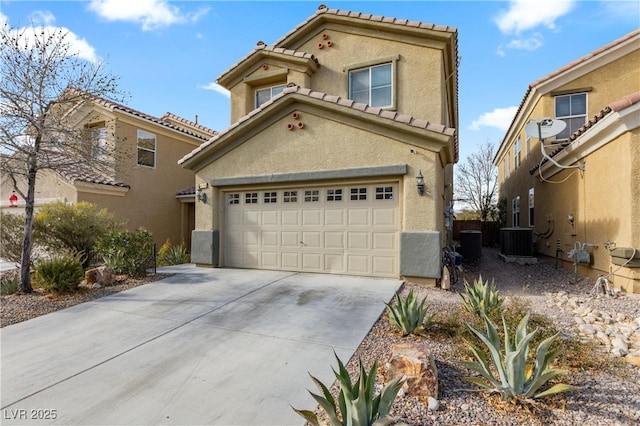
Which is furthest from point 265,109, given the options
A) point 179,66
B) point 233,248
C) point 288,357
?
point 288,357

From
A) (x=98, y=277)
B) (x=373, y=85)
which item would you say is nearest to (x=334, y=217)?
(x=373, y=85)

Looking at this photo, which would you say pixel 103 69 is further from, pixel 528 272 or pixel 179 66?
pixel 528 272

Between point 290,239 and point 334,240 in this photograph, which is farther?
point 290,239

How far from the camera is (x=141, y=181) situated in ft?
50.5

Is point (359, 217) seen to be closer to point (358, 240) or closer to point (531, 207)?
point (358, 240)

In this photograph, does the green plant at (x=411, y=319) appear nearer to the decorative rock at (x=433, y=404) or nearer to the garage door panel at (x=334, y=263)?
the decorative rock at (x=433, y=404)

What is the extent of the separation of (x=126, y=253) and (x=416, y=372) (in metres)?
8.99

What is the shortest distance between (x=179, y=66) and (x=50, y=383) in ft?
33.4

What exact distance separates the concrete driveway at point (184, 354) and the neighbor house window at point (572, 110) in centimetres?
1134

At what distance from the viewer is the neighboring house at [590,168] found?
7.11m

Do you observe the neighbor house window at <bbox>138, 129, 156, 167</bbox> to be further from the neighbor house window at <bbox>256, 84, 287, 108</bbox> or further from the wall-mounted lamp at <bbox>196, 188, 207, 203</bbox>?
the wall-mounted lamp at <bbox>196, 188, 207, 203</bbox>

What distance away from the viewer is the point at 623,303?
6.38 m

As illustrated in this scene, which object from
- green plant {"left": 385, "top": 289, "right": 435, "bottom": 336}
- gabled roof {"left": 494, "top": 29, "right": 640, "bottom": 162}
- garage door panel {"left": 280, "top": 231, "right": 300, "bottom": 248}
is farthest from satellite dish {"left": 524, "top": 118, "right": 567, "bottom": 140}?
garage door panel {"left": 280, "top": 231, "right": 300, "bottom": 248}

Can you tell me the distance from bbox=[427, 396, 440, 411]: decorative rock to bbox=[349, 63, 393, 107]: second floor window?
10.0 m
